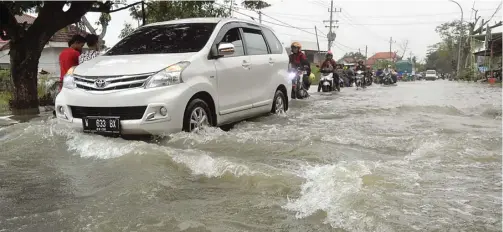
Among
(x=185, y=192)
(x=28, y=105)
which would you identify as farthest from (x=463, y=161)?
(x=28, y=105)

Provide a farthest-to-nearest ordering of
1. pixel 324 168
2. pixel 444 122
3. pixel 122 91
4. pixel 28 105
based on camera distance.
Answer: pixel 28 105, pixel 444 122, pixel 122 91, pixel 324 168

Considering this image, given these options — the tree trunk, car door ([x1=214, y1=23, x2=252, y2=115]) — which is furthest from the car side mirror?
the tree trunk

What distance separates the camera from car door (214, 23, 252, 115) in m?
5.45

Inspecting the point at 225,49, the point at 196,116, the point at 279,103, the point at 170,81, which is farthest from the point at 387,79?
the point at 170,81

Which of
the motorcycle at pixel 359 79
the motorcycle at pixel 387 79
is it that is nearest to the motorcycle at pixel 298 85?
the motorcycle at pixel 359 79

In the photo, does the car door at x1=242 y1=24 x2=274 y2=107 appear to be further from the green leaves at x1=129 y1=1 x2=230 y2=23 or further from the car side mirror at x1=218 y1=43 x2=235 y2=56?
the green leaves at x1=129 y1=1 x2=230 y2=23

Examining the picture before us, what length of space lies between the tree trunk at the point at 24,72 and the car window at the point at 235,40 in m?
5.26

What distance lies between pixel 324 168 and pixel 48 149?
9.92 feet

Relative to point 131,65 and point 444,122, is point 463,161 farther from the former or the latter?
point 131,65

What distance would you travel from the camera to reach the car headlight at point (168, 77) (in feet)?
14.8

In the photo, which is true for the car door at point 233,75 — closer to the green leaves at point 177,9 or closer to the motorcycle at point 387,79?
the green leaves at point 177,9

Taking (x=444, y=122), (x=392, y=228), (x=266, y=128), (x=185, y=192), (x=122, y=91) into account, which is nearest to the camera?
(x=392, y=228)

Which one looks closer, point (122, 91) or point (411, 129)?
point (122, 91)

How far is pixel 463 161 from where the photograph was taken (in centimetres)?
398
